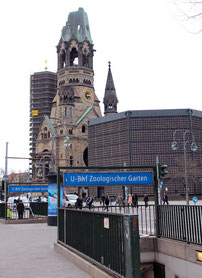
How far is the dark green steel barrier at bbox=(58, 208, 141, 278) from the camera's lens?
602 centimetres

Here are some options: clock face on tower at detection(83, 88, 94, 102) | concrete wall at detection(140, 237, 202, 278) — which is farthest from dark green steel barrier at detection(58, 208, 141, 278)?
clock face on tower at detection(83, 88, 94, 102)

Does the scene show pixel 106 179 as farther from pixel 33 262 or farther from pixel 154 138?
pixel 154 138

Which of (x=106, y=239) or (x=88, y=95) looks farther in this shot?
(x=88, y=95)

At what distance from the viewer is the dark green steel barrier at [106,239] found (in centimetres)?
602

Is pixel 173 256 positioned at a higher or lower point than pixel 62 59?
lower

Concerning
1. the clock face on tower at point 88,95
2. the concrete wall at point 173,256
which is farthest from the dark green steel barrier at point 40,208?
the clock face on tower at point 88,95

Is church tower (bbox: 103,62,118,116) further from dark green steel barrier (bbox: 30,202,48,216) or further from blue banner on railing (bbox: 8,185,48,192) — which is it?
blue banner on railing (bbox: 8,185,48,192)

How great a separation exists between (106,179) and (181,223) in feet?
7.60

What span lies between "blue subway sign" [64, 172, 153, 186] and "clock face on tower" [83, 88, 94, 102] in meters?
91.7

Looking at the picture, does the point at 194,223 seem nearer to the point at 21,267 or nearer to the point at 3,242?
the point at 21,267

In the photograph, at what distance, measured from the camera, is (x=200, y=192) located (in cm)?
7294

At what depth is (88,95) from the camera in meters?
102

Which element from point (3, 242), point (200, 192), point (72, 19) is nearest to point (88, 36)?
point (72, 19)

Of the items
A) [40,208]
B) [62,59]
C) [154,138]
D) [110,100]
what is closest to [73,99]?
[110,100]
